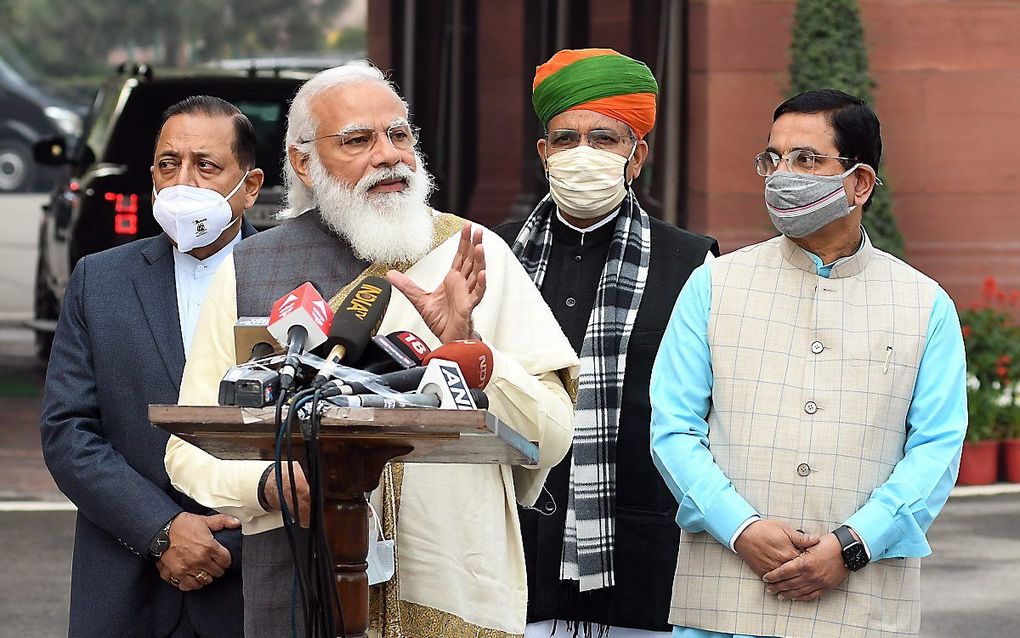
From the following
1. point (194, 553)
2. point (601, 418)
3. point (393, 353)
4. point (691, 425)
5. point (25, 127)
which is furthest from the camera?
point (25, 127)

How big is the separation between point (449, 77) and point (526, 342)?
14200 mm

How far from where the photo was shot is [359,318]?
340cm

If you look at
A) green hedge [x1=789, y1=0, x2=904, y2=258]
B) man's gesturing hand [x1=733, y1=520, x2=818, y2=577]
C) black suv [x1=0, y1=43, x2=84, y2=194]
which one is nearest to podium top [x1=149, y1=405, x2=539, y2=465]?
man's gesturing hand [x1=733, y1=520, x2=818, y2=577]

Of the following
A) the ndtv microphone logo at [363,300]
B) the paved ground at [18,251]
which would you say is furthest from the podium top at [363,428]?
the paved ground at [18,251]

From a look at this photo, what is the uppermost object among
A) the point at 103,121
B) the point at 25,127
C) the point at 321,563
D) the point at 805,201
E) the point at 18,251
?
the point at 25,127

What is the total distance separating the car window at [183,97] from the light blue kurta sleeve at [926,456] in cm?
765

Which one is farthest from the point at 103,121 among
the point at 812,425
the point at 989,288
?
the point at 812,425

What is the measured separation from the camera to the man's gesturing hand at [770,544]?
4281 millimetres

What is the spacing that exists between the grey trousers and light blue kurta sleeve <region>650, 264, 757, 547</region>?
3.12ft

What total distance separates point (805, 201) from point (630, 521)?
113cm

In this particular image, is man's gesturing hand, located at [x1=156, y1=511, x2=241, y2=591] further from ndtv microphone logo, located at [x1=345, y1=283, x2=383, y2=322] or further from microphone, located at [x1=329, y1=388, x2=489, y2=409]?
microphone, located at [x1=329, y1=388, x2=489, y2=409]

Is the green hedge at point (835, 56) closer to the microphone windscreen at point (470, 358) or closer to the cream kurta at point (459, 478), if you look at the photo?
the cream kurta at point (459, 478)

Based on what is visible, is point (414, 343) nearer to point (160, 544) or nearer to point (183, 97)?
point (160, 544)

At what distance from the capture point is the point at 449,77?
59.6 feet
